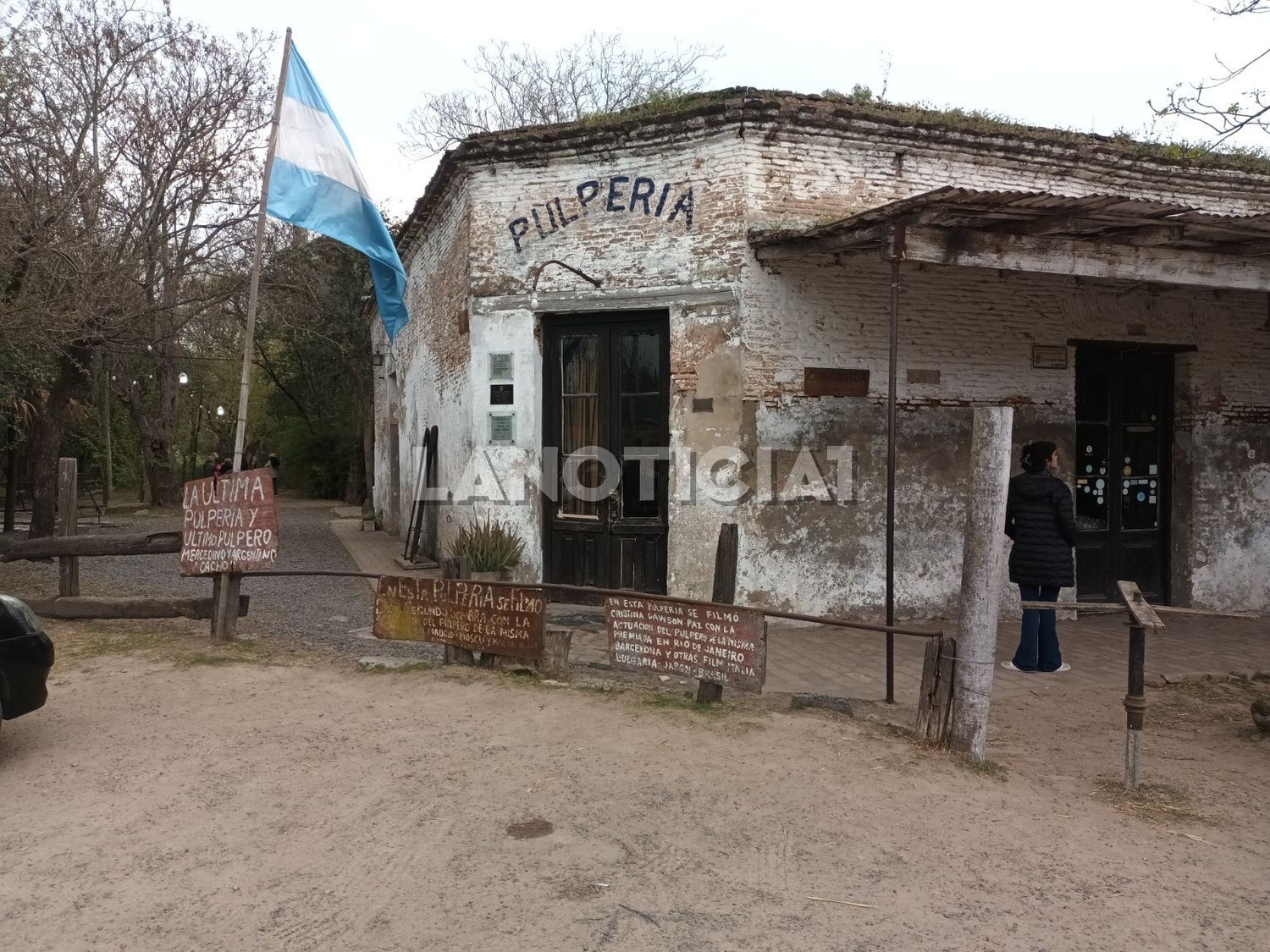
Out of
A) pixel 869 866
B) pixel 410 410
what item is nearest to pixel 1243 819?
pixel 869 866

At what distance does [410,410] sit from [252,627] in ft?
21.3

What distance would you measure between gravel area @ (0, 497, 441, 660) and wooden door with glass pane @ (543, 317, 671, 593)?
2121mm

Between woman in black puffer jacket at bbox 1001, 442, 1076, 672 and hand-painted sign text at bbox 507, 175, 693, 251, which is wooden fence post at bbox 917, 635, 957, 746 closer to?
woman in black puffer jacket at bbox 1001, 442, 1076, 672

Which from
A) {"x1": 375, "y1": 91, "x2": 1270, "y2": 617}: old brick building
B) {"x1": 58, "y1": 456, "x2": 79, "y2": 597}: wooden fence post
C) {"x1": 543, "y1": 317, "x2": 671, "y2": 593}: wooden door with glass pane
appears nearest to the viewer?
{"x1": 58, "y1": 456, "x2": 79, "y2": 597}: wooden fence post

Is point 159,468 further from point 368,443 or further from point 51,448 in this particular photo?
point 51,448

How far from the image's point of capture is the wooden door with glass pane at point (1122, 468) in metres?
9.65

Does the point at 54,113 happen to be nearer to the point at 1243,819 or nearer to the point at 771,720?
the point at 771,720

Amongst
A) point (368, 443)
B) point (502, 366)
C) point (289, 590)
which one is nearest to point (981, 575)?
point (502, 366)

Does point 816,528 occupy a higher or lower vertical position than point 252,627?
Answer: higher

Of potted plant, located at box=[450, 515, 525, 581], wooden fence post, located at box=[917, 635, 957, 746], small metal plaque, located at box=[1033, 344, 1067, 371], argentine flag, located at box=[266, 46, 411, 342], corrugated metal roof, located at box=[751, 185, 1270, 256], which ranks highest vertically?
argentine flag, located at box=[266, 46, 411, 342]

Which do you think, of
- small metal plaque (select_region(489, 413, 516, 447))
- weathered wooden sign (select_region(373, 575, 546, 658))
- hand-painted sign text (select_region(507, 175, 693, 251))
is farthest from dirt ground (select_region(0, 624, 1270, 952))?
hand-painted sign text (select_region(507, 175, 693, 251))

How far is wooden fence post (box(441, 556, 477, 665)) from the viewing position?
6.84 meters

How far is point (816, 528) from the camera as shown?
8594 mm

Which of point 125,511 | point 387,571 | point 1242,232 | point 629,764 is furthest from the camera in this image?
point 125,511
